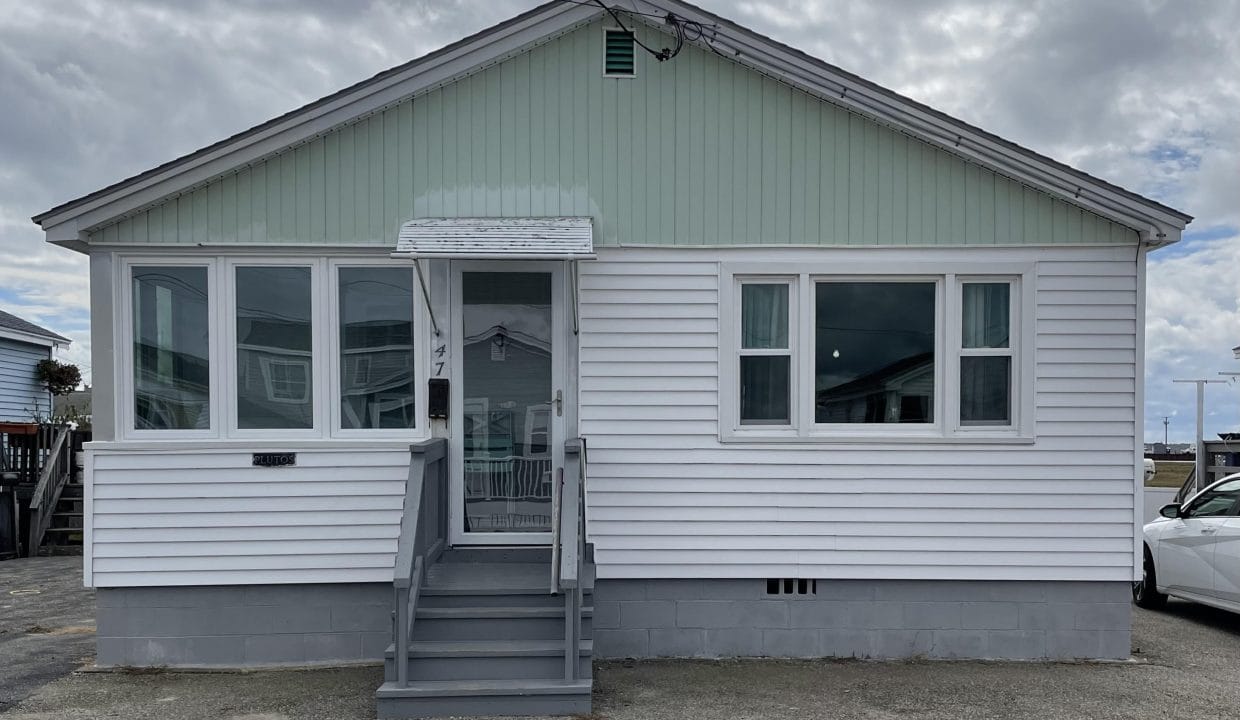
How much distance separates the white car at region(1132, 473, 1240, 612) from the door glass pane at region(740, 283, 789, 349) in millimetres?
4254

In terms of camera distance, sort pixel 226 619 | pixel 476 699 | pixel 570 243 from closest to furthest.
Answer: pixel 476 699, pixel 570 243, pixel 226 619

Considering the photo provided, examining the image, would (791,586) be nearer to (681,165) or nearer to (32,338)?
(681,165)

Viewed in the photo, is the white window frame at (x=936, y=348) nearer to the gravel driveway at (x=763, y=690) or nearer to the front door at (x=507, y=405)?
Result: the front door at (x=507, y=405)

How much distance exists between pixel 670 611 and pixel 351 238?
12.2ft

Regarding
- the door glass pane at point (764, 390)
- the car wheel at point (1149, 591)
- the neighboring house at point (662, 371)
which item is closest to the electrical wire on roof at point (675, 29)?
the neighboring house at point (662, 371)

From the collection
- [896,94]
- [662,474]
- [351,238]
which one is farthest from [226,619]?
[896,94]

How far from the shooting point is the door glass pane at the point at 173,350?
21.6 feet

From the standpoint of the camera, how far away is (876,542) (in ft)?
21.8

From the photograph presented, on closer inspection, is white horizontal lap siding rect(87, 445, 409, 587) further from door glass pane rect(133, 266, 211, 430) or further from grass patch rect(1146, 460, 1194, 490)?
grass patch rect(1146, 460, 1194, 490)

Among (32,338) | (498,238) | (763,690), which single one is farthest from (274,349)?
(32,338)

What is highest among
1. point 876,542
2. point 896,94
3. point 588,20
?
point 588,20

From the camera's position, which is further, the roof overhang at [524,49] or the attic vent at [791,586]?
the attic vent at [791,586]

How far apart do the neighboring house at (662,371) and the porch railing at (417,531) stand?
170 mm

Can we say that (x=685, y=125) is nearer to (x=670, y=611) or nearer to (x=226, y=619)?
(x=670, y=611)
